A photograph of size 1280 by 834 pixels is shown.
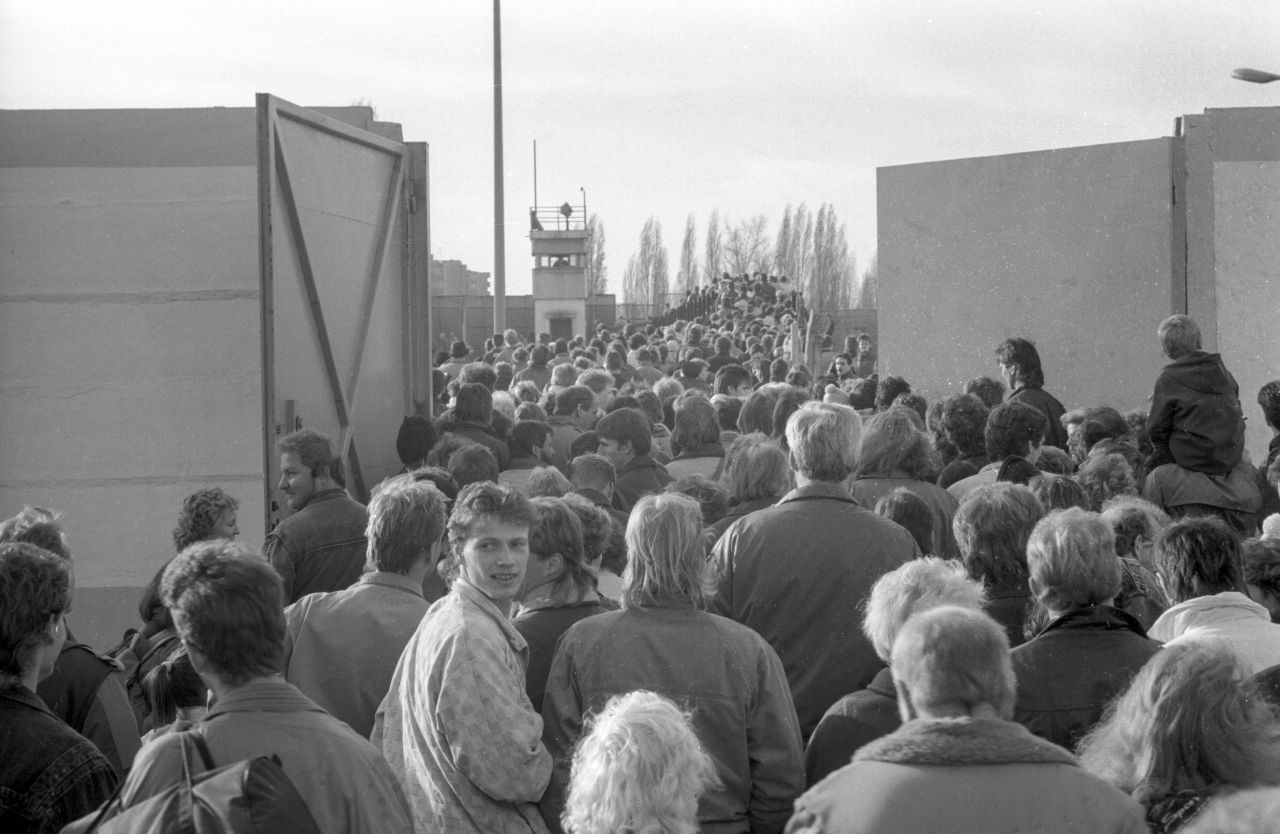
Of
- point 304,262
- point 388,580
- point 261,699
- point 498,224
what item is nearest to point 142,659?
point 388,580

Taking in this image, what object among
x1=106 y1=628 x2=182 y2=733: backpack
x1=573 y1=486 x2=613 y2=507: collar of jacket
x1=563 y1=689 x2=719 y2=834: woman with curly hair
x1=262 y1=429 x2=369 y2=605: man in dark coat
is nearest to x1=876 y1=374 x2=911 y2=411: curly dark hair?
x1=573 y1=486 x2=613 y2=507: collar of jacket

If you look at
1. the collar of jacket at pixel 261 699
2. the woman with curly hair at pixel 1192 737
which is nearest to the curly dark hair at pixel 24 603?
the collar of jacket at pixel 261 699

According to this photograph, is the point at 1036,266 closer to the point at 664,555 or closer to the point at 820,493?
the point at 820,493

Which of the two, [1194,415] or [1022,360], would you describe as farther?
[1022,360]

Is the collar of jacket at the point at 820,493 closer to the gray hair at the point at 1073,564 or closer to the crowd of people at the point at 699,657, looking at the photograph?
the crowd of people at the point at 699,657

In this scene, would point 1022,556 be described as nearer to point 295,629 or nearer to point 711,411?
point 295,629

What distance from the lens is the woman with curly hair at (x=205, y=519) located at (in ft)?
18.7

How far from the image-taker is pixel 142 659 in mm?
5094

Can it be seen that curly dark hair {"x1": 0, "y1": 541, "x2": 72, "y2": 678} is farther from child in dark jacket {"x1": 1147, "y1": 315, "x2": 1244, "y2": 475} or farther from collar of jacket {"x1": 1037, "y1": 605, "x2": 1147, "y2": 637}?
child in dark jacket {"x1": 1147, "y1": 315, "x2": 1244, "y2": 475}

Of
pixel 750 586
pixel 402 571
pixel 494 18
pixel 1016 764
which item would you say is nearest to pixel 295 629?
pixel 402 571

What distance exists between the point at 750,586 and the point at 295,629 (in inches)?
60.2

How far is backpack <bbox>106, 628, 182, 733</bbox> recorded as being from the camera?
500 centimetres

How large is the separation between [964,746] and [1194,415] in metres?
A: 5.62

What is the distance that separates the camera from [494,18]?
27766 mm
